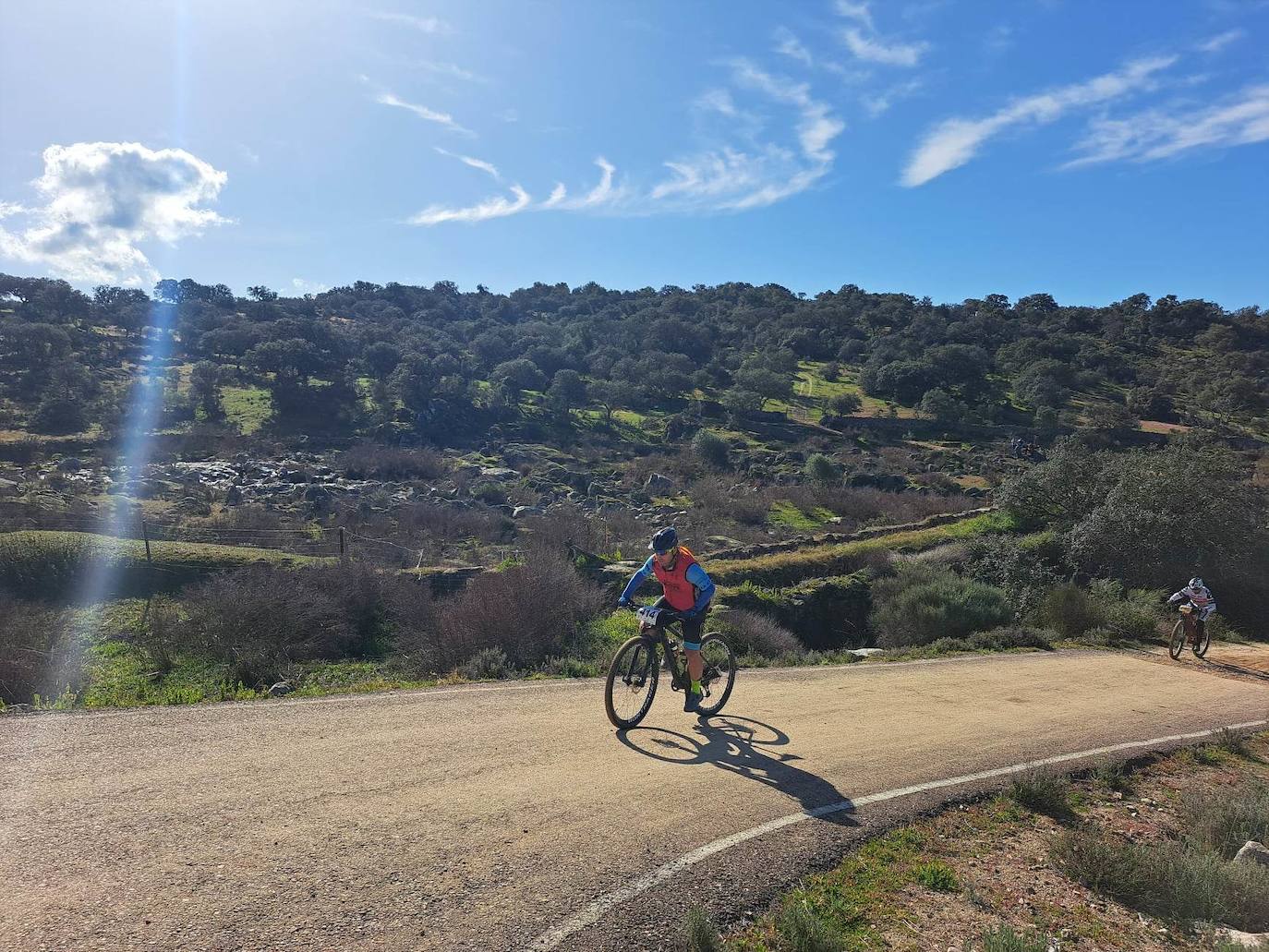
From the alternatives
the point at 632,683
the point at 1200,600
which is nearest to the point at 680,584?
the point at 632,683

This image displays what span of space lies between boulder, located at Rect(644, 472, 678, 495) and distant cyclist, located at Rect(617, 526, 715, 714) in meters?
36.0

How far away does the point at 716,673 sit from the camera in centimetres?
743

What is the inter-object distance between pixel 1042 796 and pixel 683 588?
3579 mm

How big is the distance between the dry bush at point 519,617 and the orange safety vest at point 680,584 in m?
4.50

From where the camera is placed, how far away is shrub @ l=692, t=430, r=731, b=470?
52.3 m

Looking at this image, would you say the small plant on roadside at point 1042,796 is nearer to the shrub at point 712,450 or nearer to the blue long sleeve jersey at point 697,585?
the blue long sleeve jersey at point 697,585

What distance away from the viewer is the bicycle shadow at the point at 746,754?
225 inches

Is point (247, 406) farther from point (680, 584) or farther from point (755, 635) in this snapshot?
point (680, 584)

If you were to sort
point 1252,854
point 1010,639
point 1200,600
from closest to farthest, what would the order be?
1. point 1252,854
2. point 1200,600
3. point 1010,639

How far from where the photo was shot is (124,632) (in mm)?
14305

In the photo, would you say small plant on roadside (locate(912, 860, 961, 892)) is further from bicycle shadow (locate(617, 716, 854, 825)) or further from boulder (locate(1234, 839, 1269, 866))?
boulder (locate(1234, 839, 1269, 866))

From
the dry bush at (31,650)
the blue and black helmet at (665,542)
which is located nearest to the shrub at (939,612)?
the blue and black helmet at (665,542)

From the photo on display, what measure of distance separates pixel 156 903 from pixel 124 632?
517 inches

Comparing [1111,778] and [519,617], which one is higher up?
[1111,778]
